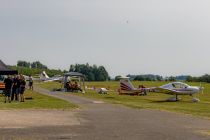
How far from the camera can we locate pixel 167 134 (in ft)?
54.9

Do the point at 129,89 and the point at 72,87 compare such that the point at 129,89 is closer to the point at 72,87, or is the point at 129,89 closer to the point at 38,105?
the point at 72,87

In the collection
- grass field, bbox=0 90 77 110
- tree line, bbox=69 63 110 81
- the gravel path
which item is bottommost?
the gravel path

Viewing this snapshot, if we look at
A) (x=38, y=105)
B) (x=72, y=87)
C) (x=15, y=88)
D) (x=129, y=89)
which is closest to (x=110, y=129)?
(x=38, y=105)

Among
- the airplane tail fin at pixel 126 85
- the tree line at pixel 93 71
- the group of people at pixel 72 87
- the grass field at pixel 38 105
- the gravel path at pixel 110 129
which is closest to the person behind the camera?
the gravel path at pixel 110 129

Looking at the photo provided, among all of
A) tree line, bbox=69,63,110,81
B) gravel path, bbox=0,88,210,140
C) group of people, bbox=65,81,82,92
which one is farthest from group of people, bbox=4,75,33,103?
tree line, bbox=69,63,110,81

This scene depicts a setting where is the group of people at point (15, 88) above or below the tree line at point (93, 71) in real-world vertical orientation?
below

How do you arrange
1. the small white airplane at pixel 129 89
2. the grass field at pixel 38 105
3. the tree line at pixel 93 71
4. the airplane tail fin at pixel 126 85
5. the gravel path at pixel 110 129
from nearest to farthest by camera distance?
the gravel path at pixel 110 129, the grass field at pixel 38 105, the small white airplane at pixel 129 89, the airplane tail fin at pixel 126 85, the tree line at pixel 93 71

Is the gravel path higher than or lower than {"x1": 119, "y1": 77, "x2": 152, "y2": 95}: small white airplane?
lower

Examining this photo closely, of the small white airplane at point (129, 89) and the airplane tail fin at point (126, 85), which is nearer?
the small white airplane at point (129, 89)

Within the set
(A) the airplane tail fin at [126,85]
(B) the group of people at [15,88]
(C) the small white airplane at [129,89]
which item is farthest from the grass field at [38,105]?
(A) the airplane tail fin at [126,85]

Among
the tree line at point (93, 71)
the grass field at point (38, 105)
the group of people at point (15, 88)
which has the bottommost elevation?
the grass field at point (38, 105)

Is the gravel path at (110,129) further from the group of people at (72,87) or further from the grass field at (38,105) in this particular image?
the group of people at (72,87)

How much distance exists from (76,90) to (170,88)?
13896mm

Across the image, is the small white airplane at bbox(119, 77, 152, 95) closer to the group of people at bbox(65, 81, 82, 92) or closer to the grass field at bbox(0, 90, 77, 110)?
the group of people at bbox(65, 81, 82, 92)
